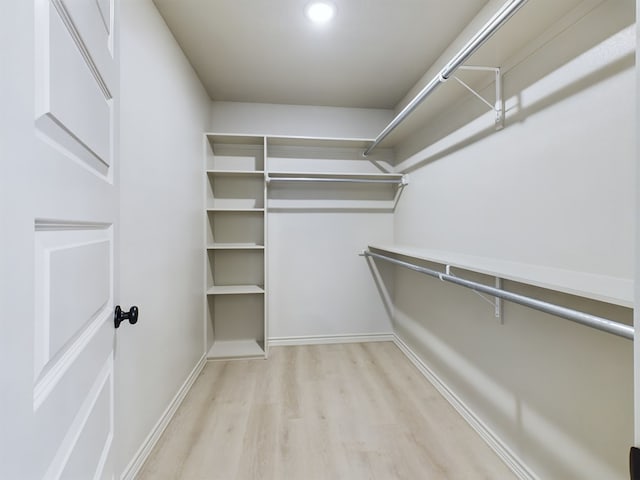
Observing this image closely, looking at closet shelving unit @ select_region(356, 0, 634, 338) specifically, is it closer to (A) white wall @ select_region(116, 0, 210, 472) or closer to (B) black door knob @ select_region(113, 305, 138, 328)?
(B) black door knob @ select_region(113, 305, 138, 328)

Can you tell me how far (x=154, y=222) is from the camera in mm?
1562

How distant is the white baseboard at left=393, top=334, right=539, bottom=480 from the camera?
1.33 metres

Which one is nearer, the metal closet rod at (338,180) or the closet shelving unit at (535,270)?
the closet shelving unit at (535,270)

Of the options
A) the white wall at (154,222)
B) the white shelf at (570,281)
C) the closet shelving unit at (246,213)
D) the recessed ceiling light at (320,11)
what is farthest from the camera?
the closet shelving unit at (246,213)

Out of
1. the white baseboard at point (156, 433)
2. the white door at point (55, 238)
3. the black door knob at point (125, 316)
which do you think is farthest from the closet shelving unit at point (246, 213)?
the white door at point (55, 238)

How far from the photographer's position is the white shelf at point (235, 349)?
8.36 ft

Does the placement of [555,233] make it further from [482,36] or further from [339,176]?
[339,176]

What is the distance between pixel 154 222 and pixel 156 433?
3.72 ft

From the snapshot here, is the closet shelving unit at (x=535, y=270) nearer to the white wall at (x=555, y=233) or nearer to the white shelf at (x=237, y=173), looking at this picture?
the white wall at (x=555, y=233)

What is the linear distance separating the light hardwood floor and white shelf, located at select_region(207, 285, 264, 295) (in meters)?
0.62

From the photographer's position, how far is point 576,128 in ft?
3.59

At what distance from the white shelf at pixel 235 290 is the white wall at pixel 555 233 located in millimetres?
1600

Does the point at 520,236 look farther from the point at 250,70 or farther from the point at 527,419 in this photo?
the point at 250,70

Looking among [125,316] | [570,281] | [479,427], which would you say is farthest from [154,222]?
[479,427]
